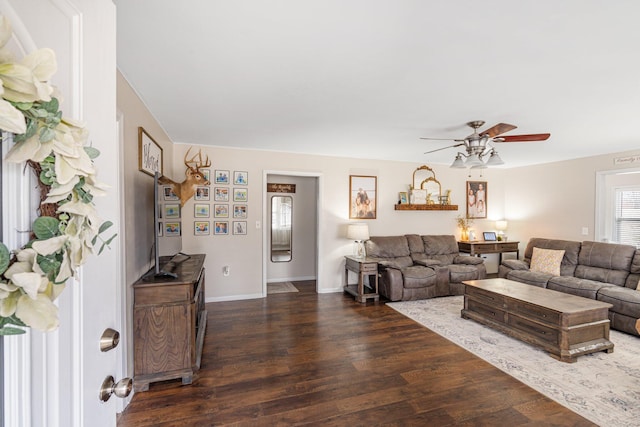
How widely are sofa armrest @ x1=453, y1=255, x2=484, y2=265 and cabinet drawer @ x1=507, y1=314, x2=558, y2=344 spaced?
2.00 metres

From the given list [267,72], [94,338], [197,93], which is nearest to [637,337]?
[267,72]

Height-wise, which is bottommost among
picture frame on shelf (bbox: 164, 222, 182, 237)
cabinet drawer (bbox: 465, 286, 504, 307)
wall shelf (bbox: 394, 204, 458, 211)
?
cabinet drawer (bbox: 465, 286, 504, 307)

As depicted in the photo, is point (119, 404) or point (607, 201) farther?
point (607, 201)

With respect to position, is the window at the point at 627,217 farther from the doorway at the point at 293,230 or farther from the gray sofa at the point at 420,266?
the doorway at the point at 293,230

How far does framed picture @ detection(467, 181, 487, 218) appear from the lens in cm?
620

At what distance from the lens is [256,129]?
3566 millimetres

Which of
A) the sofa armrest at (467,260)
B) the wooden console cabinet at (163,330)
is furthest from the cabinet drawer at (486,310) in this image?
the wooden console cabinet at (163,330)

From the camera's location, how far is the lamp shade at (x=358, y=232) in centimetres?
491

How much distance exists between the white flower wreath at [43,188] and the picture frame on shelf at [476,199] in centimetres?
669

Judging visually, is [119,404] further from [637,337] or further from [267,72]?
[637,337]

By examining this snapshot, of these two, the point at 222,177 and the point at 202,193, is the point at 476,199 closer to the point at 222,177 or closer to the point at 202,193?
the point at 222,177

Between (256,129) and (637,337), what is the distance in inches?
197

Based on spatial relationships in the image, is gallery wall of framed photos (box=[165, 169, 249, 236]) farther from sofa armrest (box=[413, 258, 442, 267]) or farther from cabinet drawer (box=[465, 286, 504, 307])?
cabinet drawer (box=[465, 286, 504, 307])

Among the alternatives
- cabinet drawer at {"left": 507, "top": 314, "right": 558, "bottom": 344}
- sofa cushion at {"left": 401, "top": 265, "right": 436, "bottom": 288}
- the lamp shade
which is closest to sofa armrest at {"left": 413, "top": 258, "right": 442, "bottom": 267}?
sofa cushion at {"left": 401, "top": 265, "right": 436, "bottom": 288}
